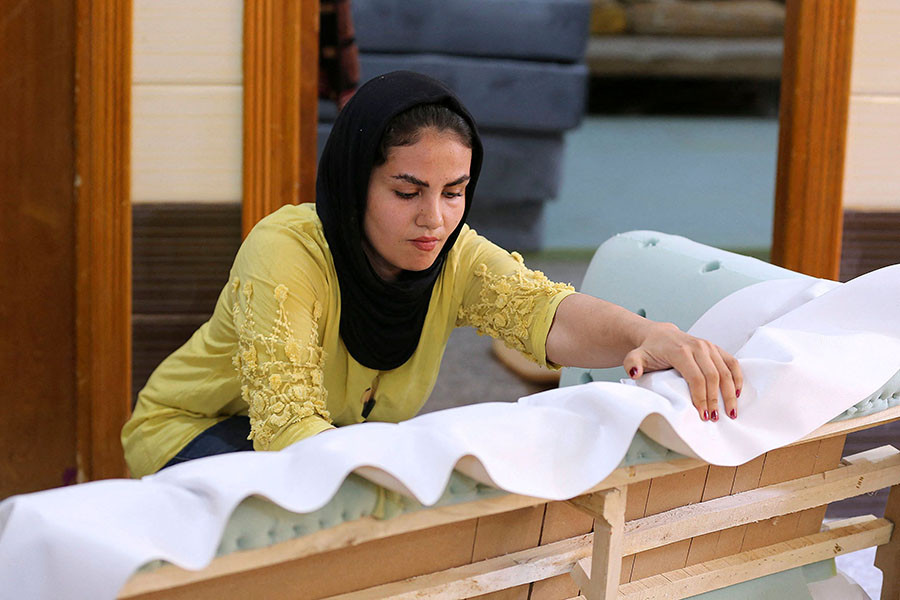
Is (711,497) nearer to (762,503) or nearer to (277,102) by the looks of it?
(762,503)

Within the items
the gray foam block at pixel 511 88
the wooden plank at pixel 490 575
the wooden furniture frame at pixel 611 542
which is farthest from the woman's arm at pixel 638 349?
the gray foam block at pixel 511 88

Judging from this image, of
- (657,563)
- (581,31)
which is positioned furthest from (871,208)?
(581,31)

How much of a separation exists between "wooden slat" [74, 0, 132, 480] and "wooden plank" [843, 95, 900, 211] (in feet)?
5.42

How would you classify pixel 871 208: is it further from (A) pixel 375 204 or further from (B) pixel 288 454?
(B) pixel 288 454

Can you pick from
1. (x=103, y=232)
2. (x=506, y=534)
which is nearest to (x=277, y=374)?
(x=506, y=534)

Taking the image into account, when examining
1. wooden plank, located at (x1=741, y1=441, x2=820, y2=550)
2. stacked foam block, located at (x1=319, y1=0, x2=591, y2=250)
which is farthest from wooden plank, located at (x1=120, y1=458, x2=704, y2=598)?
stacked foam block, located at (x1=319, y1=0, x2=591, y2=250)

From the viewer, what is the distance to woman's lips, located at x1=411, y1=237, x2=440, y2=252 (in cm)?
149

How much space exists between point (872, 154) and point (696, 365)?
143 centimetres

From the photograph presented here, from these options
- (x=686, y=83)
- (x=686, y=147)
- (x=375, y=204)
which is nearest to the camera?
(x=375, y=204)

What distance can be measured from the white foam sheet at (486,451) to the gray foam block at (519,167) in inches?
142

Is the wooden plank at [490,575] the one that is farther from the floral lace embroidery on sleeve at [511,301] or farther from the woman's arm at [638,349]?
the floral lace embroidery on sleeve at [511,301]

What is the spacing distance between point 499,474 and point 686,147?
7.43 meters

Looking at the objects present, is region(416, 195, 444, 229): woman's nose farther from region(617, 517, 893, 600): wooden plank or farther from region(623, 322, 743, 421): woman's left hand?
region(617, 517, 893, 600): wooden plank

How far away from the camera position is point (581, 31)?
4.98 metres
